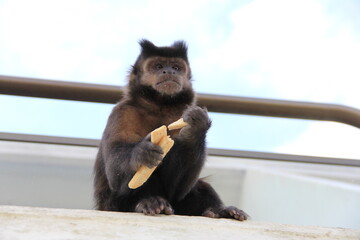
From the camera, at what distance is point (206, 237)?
6.73 feet

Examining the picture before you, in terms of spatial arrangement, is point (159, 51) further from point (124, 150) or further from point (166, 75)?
point (124, 150)

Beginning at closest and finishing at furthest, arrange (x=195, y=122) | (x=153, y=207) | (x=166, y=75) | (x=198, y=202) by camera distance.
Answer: (x=153, y=207) < (x=195, y=122) < (x=198, y=202) < (x=166, y=75)

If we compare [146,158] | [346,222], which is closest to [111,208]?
[146,158]

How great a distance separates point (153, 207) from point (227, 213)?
1.62 ft

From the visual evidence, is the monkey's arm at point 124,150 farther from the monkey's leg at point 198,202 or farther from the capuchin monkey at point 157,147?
the monkey's leg at point 198,202

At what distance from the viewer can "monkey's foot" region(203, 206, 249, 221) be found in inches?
108

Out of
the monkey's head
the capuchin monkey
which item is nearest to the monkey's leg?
the capuchin monkey

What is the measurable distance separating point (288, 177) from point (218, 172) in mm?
657

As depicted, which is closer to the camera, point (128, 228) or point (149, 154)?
point (128, 228)

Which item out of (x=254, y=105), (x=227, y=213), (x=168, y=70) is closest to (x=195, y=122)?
(x=227, y=213)

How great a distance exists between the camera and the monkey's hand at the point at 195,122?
112 inches

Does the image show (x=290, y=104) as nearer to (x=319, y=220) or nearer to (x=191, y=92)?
(x=191, y=92)

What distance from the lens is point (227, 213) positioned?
2902mm

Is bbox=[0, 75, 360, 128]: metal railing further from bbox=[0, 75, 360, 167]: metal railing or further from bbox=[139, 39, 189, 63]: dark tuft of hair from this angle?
bbox=[139, 39, 189, 63]: dark tuft of hair
